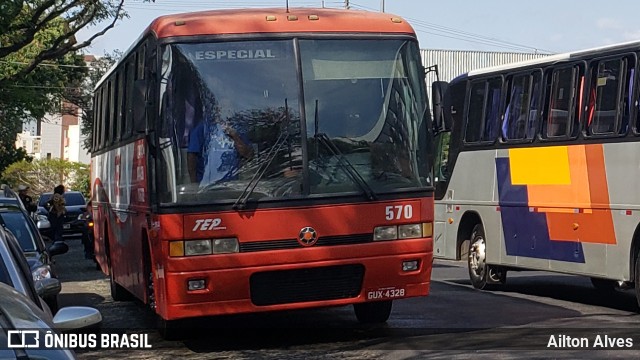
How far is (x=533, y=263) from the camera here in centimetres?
1584

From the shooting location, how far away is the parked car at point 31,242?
492 inches

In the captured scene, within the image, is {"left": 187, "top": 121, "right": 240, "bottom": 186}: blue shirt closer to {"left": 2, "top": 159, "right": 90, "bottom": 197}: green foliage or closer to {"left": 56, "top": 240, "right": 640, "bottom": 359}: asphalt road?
{"left": 56, "top": 240, "right": 640, "bottom": 359}: asphalt road

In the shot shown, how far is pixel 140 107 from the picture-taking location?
11.1 meters

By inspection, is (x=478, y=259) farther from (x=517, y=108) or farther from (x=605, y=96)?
(x=605, y=96)

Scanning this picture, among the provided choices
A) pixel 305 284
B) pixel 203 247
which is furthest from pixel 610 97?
pixel 203 247

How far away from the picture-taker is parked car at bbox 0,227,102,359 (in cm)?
474

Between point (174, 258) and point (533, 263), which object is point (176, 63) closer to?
point (174, 258)

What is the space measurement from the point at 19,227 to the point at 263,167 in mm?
4429

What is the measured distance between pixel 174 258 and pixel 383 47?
294cm


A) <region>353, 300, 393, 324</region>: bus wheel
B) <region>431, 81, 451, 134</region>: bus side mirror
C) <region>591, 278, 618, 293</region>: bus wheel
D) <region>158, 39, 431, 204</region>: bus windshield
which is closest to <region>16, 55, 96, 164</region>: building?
<region>591, 278, 618, 293</region>: bus wheel

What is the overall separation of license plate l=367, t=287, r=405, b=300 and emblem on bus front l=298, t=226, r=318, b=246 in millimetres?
772

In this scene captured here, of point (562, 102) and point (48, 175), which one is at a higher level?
point (48, 175)

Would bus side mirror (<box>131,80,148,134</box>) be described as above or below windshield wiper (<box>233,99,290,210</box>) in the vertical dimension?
above

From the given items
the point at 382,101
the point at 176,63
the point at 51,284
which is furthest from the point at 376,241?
the point at 51,284
